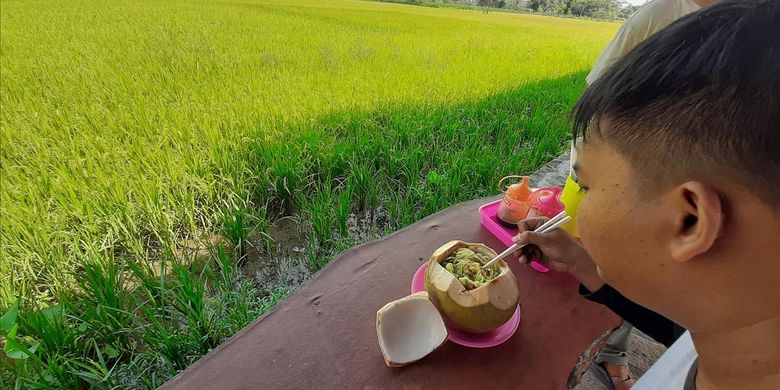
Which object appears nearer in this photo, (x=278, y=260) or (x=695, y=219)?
(x=695, y=219)

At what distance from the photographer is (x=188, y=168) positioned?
208cm

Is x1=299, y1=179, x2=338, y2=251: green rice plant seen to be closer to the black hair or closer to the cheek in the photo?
the cheek

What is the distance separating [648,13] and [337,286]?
147 centimetres

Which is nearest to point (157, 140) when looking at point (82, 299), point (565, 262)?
point (82, 299)

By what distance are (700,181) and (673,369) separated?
525 millimetres

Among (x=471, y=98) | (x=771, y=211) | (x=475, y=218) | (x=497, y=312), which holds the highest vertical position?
(x=771, y=211)

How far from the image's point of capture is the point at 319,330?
31.9 inches

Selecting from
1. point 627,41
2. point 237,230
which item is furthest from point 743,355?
point 237,230

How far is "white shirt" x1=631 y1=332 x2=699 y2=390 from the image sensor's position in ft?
2.34

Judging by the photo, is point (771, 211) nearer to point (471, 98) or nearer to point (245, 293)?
point (245, 293)

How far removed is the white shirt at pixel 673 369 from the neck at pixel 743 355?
0.12m

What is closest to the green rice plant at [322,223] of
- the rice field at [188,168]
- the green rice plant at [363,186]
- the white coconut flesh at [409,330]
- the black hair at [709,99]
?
the rice field at [188,168]

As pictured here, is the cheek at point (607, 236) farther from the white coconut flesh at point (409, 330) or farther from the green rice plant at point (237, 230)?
the green rice plant at point (237, 230)

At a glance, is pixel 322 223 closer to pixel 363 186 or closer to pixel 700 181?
pixel 363 186
